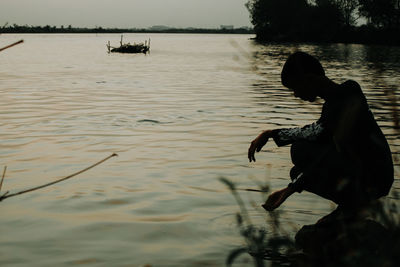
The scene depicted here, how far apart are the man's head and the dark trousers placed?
1.47 feet

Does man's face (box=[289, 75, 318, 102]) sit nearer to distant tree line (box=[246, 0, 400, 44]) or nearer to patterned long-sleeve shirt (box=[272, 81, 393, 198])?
patterned long-sleeve shirt (box=[272, 81, 393, 198])

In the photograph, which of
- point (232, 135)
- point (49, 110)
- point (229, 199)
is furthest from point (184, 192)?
point (49, 110)

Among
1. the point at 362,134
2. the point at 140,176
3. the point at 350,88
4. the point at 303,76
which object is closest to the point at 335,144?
the point at 362,134

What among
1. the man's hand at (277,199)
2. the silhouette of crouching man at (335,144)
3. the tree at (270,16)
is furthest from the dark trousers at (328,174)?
the tree at (270,16)

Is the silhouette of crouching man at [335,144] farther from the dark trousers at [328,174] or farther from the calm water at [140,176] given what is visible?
the calm water at [140,176]

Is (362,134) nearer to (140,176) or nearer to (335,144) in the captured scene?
(335,144)

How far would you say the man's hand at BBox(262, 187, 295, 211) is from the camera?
415 cm

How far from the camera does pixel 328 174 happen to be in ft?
13.7

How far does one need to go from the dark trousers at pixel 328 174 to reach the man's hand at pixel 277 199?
0.14m

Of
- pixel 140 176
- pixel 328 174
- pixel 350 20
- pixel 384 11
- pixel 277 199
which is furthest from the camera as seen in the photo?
pixel 350 20

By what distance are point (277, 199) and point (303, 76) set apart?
1.06 metres

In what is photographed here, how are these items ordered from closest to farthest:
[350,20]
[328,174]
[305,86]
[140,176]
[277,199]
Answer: [305,86] < [328,174] < [277,199] < [140,176] < [350,20]

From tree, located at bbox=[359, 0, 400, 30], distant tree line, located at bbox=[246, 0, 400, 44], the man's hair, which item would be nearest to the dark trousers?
the man's hair

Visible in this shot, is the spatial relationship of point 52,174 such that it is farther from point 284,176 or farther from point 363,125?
point 363,125
